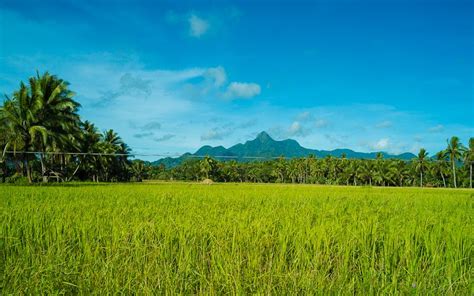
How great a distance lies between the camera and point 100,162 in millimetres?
43125

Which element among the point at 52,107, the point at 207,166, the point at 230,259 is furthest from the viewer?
the point at 207,166

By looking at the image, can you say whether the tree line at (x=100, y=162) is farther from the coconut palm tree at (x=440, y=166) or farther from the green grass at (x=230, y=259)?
the green grass at (x=230, y=259)

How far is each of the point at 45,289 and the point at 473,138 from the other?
65.8 meters

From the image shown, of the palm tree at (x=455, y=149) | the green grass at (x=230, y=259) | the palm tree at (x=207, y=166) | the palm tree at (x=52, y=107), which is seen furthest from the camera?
the palm tree at (x=207, y=166)

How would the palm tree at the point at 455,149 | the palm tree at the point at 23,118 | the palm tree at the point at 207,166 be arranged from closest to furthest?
the palm tree at the point at 23,118, the palm tree at the point at 455,149, the palm tree at the point at 207,166

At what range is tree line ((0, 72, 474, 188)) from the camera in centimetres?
2123

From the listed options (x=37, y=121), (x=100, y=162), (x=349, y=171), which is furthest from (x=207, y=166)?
(x=37, y=121)

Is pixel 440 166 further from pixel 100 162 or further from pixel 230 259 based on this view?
pixel 230 259

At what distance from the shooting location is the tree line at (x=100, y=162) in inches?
836

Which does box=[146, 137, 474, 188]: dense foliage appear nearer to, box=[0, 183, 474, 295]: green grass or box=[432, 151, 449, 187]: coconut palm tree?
box=[432, 151, 449, 187]: coconut palm tree

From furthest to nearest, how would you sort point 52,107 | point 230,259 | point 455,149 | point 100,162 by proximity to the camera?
point 455,149 → point 100,162 → point 52,107 → point 230,259

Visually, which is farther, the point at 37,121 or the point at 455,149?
the point at 455,149

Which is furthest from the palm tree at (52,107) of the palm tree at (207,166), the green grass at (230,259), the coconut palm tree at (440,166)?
the coconut palm tree at (440,166)

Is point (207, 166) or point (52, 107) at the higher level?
point (52, 107)
